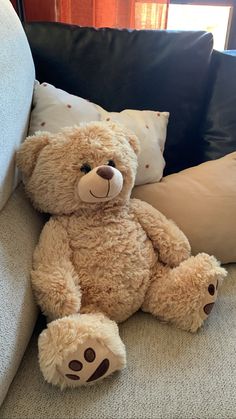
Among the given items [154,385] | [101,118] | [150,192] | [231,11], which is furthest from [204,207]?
[231,11]

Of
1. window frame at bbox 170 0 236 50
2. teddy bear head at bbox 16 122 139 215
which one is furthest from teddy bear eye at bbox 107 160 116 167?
window frame at bbox 170 0 236 50

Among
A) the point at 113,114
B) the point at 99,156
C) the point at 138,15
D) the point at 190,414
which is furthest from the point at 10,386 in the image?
the point at 138,15

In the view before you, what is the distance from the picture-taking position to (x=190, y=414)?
2.21 ft

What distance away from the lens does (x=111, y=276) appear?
83 centimetres

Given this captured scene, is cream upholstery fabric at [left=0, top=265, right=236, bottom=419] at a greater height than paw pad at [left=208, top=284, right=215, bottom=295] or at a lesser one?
lesser

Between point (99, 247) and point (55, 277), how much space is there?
0.12m

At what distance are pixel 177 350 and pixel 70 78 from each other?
77cm

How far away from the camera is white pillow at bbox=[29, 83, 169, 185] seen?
3.18 feet

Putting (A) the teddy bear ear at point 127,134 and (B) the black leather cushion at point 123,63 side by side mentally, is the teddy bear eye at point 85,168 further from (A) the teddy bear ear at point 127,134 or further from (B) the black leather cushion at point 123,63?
(B) the black leather cushion at point 123,63

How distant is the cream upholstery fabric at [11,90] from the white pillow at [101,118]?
3 cm

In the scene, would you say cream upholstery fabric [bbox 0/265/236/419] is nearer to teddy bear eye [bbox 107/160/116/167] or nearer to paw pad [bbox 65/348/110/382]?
paw pad [bbox 65/348/110/382]

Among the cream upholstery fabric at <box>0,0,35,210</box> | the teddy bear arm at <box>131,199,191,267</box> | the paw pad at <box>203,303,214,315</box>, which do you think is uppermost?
the cream upholstery fabric at <box>0,0,35,210</box>

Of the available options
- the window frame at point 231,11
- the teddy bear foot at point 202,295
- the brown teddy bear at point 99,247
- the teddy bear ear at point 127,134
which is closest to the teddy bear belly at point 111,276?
the brown teddy bear at point 99,247

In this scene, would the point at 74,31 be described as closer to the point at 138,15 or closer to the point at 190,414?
the point at 138,15
